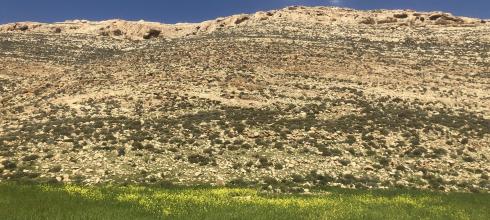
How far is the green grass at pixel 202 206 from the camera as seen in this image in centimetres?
1399

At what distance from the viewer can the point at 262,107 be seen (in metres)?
41.4

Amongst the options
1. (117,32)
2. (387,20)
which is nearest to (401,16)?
(387,20)

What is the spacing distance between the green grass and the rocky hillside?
20.0ft

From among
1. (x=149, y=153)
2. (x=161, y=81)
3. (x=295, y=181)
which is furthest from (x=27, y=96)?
(x=295, y=181)

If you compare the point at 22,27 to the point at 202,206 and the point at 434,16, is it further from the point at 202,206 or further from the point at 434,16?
the point at 202,206

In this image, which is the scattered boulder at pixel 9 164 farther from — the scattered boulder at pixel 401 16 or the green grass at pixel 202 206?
the scattered boulder at pixel 401 16

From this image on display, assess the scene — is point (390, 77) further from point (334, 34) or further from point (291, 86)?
point (334, 34)

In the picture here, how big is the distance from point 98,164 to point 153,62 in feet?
93.1

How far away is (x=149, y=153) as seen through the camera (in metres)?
29.6

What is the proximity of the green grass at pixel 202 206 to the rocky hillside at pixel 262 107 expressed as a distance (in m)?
6.11

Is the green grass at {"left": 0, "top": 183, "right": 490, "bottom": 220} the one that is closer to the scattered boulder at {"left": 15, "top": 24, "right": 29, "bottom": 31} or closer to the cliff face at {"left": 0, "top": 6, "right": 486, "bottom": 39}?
the cliff face at {"left": 0, "top": 6, "right": 486, "bottom": 39}

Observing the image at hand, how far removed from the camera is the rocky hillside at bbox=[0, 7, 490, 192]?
28172 millimetres

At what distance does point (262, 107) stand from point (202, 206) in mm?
25920

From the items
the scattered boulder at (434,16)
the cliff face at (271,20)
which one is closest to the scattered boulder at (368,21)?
the cliff face at (271,20)
